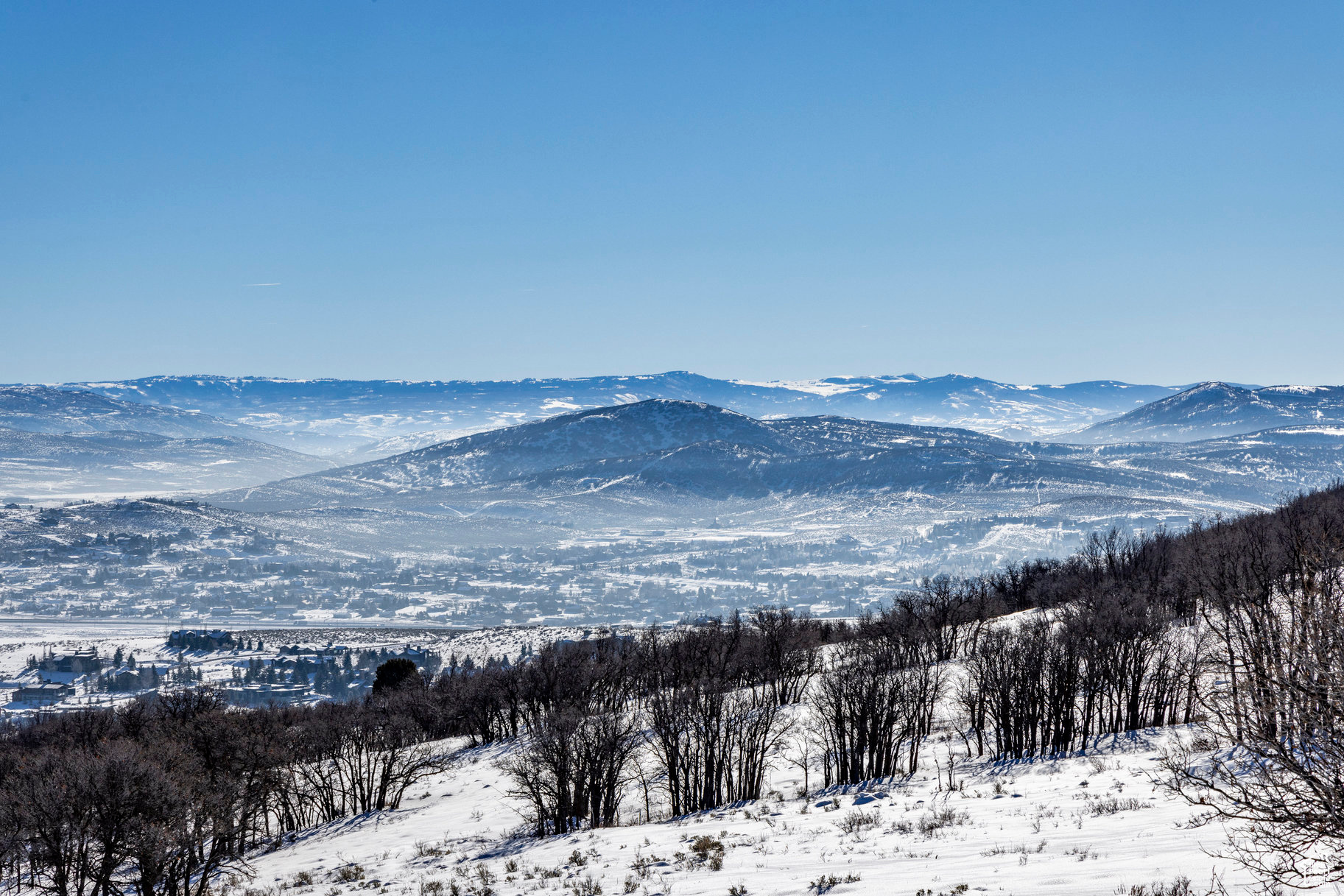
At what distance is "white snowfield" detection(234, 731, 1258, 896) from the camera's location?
55.6 feet

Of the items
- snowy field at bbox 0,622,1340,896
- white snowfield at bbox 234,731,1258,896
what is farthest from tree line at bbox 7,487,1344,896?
white snowfield at bbox 234,731,1258,896

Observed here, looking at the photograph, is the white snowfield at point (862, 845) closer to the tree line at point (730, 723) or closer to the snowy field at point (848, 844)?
the snowy field at point (848, 844)

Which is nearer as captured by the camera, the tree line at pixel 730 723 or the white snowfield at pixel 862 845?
the white snowfield at pixel 862 845

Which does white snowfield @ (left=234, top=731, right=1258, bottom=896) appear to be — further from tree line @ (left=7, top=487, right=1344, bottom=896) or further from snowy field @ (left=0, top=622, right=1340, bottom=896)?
tree line @ (left=7, top=487, right=1344, bottom=896)

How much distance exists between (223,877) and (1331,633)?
4428 centimetres

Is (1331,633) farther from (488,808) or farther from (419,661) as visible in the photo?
(419,661)

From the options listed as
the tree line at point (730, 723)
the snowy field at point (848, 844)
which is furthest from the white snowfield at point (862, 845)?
the tree line at point (730, 723)

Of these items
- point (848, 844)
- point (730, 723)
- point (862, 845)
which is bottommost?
point (730, 723)

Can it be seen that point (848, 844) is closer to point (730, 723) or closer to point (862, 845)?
point (862, 845)

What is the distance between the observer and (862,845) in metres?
22.2

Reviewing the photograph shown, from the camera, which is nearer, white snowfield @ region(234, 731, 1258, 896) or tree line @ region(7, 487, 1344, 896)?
white snowfield @ region(234, 731, 1258, 896)

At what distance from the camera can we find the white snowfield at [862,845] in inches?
667

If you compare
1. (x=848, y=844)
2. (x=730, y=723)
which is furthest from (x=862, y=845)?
(x=730, y=723)

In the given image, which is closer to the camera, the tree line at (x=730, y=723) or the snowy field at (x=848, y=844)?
the snowy field at (x=848, y=844)
